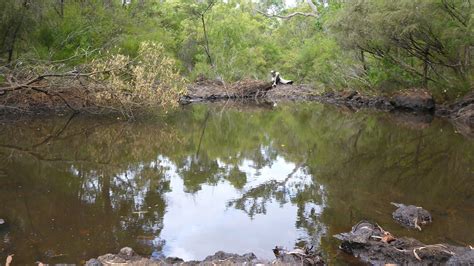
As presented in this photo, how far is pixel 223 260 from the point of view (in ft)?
15.8

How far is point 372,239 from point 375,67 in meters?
27.2

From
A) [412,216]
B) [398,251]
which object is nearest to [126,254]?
[398,251]

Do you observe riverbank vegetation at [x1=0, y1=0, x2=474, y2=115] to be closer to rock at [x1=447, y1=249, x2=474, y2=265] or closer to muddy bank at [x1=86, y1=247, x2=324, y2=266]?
muddy bank at [x1=86, y1=247, x2=324, y2=266]

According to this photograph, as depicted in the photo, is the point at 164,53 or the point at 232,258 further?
the point at 164,53

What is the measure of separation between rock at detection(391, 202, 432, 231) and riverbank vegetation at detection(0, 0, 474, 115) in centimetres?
957

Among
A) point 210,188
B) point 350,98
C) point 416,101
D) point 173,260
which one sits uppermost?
point 350,98

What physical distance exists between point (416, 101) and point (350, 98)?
7.84m

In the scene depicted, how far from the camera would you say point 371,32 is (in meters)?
25.3

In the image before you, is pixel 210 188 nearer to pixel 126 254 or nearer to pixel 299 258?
pixel 126 254

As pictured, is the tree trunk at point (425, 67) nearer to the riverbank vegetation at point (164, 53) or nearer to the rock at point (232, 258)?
the riverbank vegetation at point (164, 53)

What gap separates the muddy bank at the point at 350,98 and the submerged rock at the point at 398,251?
12442mm

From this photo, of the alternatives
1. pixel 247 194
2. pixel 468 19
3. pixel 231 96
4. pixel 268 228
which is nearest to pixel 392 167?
pixel 247 194

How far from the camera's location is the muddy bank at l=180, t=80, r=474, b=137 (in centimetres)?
2247

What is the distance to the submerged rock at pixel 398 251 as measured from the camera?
16.4 feet
